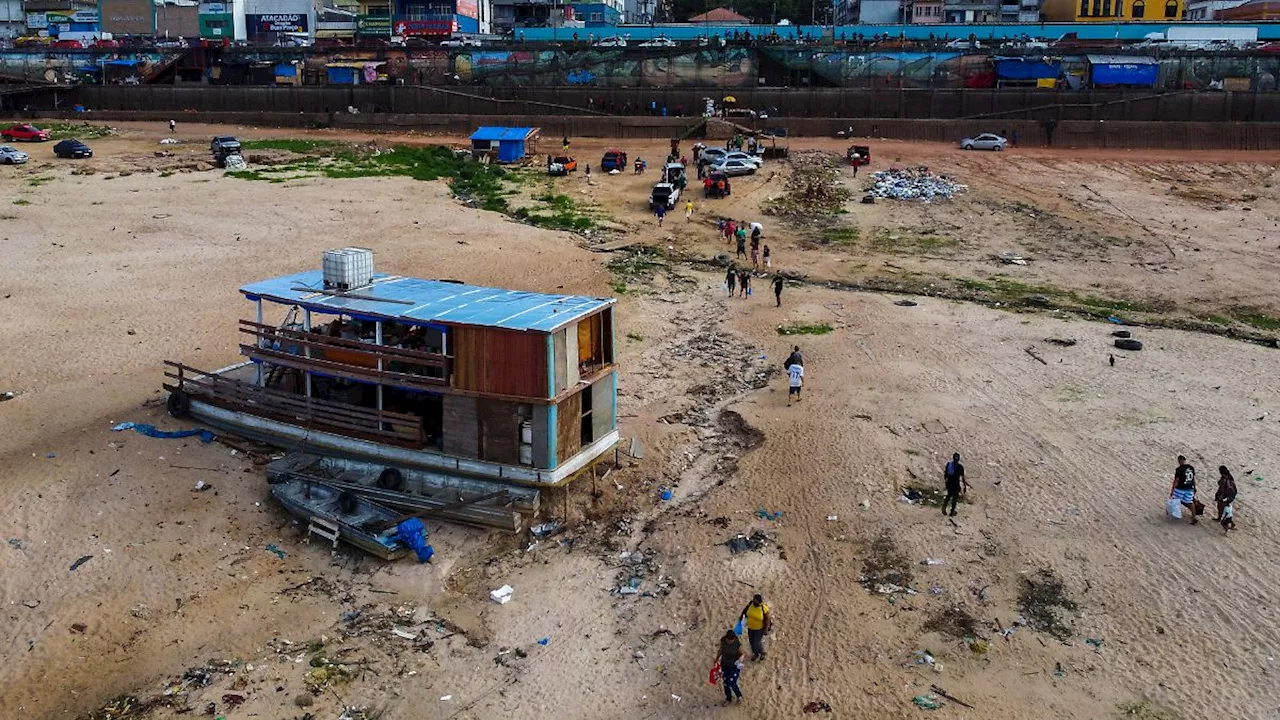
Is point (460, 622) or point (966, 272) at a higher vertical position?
point (966, 272)

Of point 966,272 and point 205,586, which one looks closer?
point 205,586

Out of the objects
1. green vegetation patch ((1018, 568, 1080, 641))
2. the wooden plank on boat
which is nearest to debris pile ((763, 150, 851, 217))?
the wooden plank on boat

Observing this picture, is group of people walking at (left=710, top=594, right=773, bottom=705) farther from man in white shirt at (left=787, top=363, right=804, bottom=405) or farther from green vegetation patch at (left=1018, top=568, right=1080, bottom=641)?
man in white shirt at (left=787, top=363, right=804, bottom=405)

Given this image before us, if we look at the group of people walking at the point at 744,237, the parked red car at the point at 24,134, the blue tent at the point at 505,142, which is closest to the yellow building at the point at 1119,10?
the blue tent at the point at 505,142

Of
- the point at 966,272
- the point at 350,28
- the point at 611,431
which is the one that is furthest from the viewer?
the point at 350,28

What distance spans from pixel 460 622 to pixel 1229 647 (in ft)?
31.5

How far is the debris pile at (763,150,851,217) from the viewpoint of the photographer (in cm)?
4188

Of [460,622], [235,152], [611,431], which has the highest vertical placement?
[235,152]

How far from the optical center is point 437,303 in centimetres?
1775

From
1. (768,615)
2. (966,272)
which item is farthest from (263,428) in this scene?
(966,272)

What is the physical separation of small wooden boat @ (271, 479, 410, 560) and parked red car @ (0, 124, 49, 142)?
153 ft

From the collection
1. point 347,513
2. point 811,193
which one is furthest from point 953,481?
point 811,193

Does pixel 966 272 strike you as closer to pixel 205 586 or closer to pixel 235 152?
pixel 205 586

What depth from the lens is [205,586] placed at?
48.7ft
